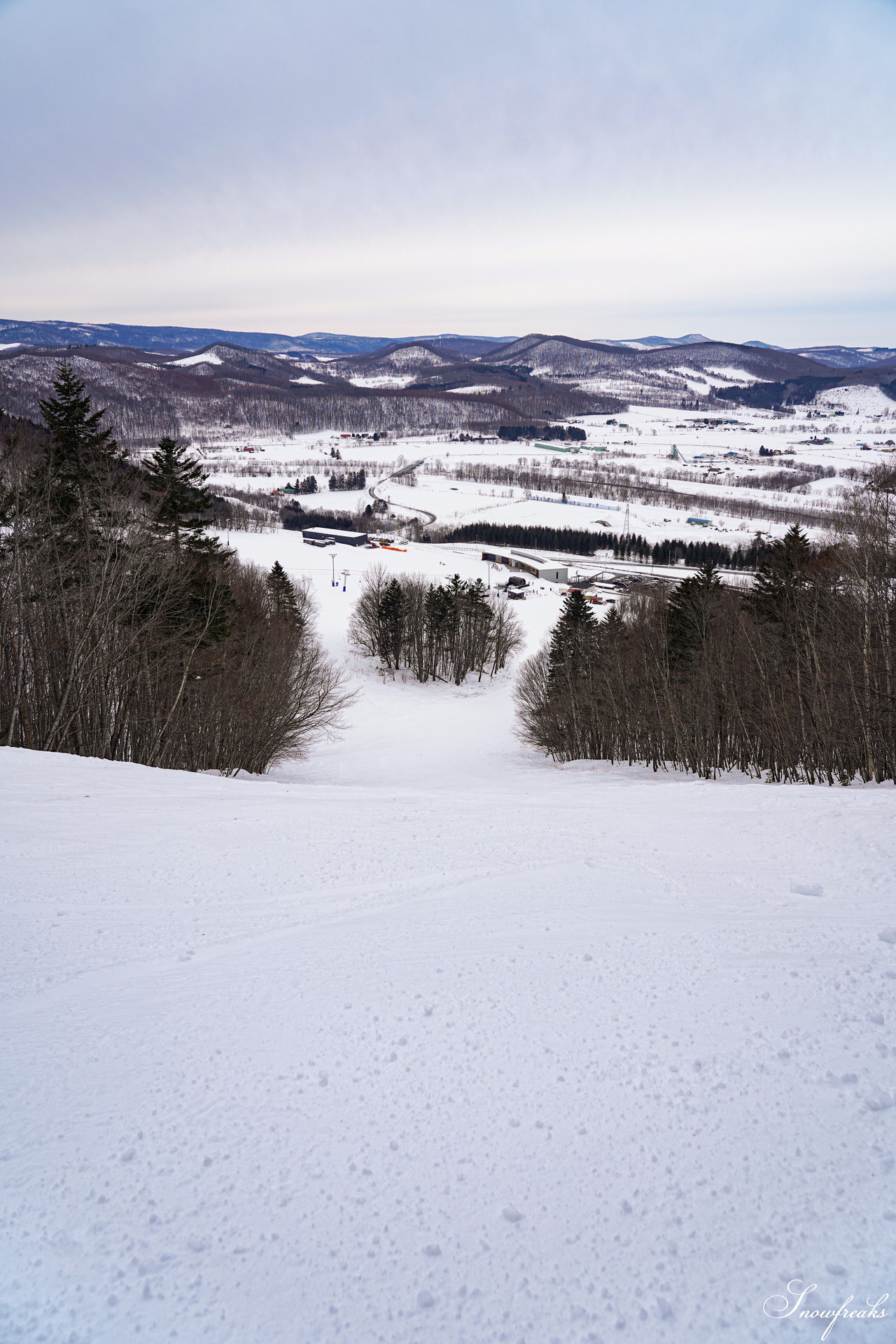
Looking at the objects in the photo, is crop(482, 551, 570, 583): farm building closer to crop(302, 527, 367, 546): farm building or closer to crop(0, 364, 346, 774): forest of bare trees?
crop(302, 527, 367, 546): farm building

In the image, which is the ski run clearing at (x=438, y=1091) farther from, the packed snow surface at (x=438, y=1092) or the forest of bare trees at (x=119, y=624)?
the forest of bare trees at (x=119, y=624)

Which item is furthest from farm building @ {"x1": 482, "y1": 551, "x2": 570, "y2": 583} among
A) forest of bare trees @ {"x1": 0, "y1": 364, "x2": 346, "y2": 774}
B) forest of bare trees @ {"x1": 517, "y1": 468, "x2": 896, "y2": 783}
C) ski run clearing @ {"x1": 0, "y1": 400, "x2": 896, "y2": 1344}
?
ski run clearing @ {"x1": 0, "y1": 400, "x2": 896, "y2": 1344}

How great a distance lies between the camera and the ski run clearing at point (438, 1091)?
2918 millimetres

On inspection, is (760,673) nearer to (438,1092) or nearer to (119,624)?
(119,624)

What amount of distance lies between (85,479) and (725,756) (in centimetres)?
2146

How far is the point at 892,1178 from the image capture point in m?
3.45

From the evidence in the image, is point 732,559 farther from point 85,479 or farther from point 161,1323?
point 161,1323

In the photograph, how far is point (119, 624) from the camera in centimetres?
1698

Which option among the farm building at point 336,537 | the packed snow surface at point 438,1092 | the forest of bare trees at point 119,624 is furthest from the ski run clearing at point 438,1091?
the farm building at point 336,537

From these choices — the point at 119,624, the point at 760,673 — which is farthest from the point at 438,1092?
the point at 760,673

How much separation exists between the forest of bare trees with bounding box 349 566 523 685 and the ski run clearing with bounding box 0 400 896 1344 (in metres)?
44.7

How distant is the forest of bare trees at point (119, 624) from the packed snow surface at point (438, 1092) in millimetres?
9714

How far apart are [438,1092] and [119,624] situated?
15890 millimetres

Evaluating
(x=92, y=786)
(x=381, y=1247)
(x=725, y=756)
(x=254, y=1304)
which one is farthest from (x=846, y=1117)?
(x=725, y=756)
